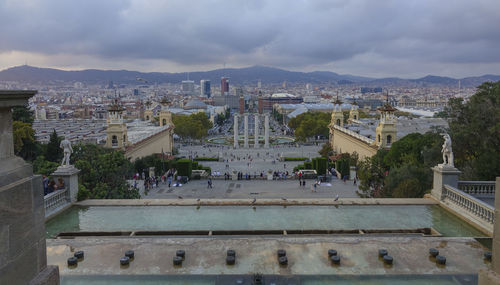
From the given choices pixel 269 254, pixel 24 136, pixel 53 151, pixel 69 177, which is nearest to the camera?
pixel 269 254

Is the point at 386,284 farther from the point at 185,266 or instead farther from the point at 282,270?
the point at 185,266

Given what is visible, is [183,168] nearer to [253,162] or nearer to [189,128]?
[253,162]

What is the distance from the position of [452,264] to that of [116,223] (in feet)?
28.7

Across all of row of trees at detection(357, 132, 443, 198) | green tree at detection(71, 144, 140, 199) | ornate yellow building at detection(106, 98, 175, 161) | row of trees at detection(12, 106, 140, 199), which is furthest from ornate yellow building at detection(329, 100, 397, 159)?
green tree at detection(71, 144, 140, 199)

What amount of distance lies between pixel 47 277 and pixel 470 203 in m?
11.2

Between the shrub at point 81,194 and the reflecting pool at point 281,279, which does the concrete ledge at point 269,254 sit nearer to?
the reflecting pool at point 281,279

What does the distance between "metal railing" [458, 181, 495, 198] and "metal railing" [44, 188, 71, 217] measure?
43.1ft

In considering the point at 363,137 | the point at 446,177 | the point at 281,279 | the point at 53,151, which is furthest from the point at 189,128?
the point at 281,279

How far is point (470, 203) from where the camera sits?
11.4m

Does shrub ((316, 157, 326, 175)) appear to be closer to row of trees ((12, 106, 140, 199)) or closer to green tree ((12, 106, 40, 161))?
row of trees ((12, 106, 140, 199))

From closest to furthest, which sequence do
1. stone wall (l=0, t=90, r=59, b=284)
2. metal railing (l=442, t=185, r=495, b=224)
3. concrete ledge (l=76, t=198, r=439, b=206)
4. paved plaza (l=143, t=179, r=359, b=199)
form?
stone wall (l=0, t=90, r=59, b=284)
metal railing (l=442, t=185, r=495, b=224)
concrete ledge (l=76, t=198, r=439, b=206)
paved plaza (l=143, t=179, r=359, b=199)

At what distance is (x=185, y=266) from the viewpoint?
25.8 ft

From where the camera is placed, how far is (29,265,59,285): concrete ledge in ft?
14.5

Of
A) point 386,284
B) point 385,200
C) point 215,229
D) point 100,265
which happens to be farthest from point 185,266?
point 385,200
